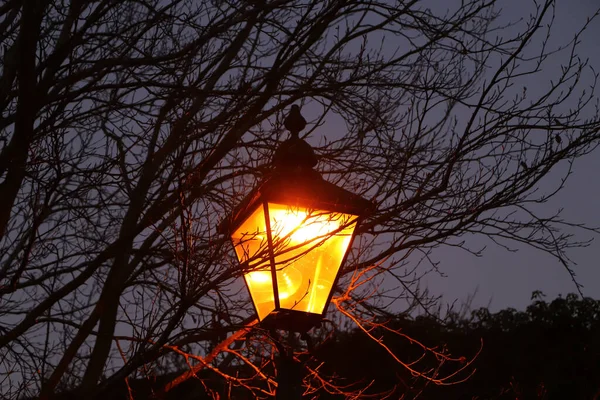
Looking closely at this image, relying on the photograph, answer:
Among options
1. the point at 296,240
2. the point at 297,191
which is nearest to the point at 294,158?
the point at 297,191

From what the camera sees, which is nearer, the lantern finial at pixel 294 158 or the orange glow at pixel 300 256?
the orange glow at pixel 300 256

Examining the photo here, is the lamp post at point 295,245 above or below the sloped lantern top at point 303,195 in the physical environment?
below

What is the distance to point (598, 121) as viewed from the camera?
4703mm

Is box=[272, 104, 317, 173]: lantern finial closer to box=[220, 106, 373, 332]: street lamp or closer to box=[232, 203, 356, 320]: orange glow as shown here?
box=[220, 106, 373, 332]: street lamp

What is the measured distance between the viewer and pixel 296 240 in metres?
3.00

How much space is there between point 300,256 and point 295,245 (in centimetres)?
7

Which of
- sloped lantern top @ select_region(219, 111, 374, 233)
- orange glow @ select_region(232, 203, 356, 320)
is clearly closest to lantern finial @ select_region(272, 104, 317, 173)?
sloped lantern top @ select_region(219, 111, 374, 233)

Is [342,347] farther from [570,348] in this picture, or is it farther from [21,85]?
[21,85]

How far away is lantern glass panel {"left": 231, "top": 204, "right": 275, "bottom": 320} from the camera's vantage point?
3.00 meters

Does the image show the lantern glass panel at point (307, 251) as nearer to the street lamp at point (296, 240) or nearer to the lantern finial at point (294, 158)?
→ the street lamp at point (296, 240)

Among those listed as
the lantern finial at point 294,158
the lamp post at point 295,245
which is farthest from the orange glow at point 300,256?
the lantern finial at point 294,158

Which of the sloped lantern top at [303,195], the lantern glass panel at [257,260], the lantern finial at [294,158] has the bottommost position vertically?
the lantern glass panel at [257,260]

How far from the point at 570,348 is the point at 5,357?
21.1 feet

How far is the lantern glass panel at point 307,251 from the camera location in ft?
9.53
